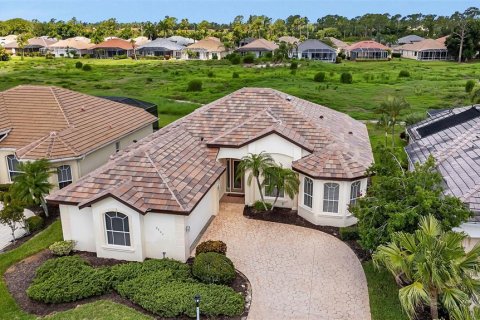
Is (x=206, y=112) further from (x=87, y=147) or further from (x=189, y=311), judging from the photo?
(x=189, y=311)

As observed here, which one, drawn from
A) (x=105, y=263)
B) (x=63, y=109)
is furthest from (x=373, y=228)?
(x=63, y=109)

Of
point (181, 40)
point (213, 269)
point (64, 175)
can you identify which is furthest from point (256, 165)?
point (181, 40)

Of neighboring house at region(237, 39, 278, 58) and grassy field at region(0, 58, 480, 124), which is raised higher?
neighboring house at region(237, 39, 278, 58)

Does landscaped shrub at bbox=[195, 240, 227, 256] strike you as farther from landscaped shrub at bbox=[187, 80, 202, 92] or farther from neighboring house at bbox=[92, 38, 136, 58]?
neighboring house at bbox=[92, 38, 136, 58]

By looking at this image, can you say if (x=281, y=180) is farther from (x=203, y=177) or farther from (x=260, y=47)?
(x=260, y=47)

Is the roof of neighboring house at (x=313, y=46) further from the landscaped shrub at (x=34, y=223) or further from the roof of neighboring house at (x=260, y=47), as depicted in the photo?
the landscaped shrub at (x=34, y=223)

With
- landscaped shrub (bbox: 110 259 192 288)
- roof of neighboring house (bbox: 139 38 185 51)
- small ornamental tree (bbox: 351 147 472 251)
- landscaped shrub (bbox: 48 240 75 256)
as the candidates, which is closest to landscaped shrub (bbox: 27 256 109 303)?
landscaped shrub (bbox: 110 259 192 288)

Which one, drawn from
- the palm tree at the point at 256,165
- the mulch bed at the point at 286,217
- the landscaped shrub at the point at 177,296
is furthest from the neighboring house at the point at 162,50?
the landscaped shrub at the point at 177,296
